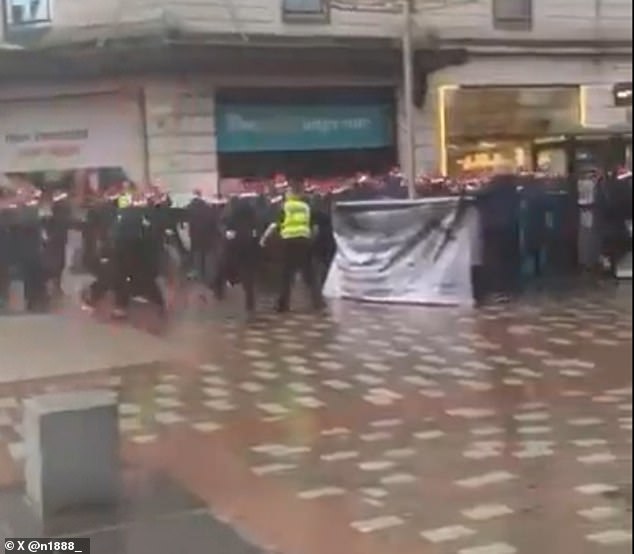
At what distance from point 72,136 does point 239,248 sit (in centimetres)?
41

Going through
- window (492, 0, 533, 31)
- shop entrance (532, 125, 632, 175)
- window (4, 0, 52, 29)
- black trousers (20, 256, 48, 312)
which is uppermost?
window (4, 0, 52, 29)

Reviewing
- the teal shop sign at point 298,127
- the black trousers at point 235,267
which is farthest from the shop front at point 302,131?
the black trousers at point 235,267

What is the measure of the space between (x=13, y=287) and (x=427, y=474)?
1256 mm

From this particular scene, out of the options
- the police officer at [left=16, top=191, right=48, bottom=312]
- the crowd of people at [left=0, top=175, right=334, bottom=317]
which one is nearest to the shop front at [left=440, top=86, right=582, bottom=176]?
the crowd of people at [left=0, top=175, right=334, bottom=317]

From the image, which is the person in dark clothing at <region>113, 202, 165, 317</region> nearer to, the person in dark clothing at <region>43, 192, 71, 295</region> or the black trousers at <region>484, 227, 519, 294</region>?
the person in dark clothing at <region>43, 192, 71, 295</region>

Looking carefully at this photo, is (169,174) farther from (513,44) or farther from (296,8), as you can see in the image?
(513,44)

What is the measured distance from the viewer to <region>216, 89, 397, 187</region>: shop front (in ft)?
7.65

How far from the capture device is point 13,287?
283 centimetres

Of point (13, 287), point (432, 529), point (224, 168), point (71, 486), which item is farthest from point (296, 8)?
point (71, 486)

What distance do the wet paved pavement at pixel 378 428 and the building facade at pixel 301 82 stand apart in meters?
0.39

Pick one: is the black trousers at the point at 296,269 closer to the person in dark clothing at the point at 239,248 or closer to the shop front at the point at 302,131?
the person in dark clothing at the point at 239,248

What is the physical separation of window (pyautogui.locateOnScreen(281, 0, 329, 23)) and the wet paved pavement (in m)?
0.65

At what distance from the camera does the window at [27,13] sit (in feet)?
8.35

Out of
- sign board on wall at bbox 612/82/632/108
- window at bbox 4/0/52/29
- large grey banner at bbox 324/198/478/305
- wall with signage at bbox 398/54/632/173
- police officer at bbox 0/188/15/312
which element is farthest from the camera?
police officer at bbox 0/188/15/312
